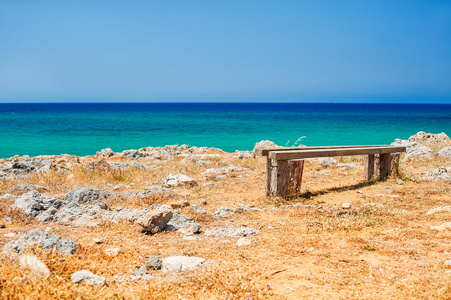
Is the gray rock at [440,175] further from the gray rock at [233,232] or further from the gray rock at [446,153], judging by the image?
the gray rock at [233,232]

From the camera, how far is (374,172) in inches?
321

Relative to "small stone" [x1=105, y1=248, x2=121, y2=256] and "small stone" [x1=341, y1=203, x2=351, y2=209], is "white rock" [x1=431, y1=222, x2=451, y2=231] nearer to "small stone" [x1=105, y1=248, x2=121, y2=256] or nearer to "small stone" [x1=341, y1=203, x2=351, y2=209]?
"small stone" [x1=341, y1=203, x2=351, y2=209]

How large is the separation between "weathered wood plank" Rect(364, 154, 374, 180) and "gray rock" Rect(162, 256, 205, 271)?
561 centimetres

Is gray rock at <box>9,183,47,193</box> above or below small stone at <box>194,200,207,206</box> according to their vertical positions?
below

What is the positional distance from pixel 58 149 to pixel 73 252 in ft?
77.8

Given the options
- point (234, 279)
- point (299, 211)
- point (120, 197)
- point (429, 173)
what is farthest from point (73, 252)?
point (429, 173)

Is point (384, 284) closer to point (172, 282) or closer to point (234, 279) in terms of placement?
point (234, 279)

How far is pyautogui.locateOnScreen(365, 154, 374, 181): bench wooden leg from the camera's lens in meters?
7.95

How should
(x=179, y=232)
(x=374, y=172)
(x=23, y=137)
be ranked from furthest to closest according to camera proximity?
(x=23, y=137) → (x=374, y=172) → (x=179, y=232)

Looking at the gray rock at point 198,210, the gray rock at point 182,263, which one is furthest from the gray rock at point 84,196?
the gray rock at point 182,263

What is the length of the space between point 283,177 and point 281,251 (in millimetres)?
2438

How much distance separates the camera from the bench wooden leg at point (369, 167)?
26.1ft

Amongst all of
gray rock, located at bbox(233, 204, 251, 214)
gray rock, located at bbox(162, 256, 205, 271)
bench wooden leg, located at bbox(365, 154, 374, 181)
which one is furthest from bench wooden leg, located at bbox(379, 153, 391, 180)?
gray rock, located at bbox(162, 256, 205, 271)

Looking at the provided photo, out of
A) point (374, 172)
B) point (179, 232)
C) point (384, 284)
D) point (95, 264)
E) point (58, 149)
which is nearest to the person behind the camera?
point (384, 284)
